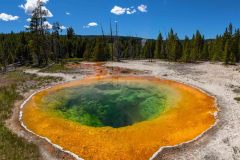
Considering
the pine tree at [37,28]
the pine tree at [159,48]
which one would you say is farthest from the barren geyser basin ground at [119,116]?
the pine tree at [159,48]

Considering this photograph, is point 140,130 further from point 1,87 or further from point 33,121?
point 1,87

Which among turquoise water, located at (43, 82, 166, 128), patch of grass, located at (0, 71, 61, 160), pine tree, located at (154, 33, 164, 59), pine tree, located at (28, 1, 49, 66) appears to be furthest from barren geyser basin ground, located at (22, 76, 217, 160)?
pine tree, located at (154, 33, 164, 59)

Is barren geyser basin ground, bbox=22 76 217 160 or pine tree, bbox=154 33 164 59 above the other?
pine tree, bbox=154 33 164 59

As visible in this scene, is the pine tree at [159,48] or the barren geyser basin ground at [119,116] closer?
the barren geyser basin ground at [119,116]

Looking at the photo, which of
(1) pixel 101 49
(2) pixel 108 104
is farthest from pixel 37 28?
(2) pixel 108 104


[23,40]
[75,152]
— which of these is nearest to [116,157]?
[75,152]

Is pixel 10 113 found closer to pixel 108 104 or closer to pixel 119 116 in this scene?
pixel 119 116

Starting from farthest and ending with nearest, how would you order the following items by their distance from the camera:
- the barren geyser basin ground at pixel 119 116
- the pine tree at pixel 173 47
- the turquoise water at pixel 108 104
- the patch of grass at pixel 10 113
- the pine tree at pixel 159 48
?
the pine tree at pixel 159 48
the pine tree at pixel 173 47
the turquoise water at pixel 108 104
the barren geyser basin ground at pixel 119 116
the patch of grass at pixel 10 113

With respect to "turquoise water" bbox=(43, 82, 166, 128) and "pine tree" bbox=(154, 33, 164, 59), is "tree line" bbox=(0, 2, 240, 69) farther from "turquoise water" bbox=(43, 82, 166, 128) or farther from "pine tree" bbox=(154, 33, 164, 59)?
"turquoise water" bbox=(43, 82, 166, 128)

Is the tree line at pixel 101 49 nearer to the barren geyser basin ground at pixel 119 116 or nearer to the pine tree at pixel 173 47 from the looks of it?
the pine tree at pixel 173 47
